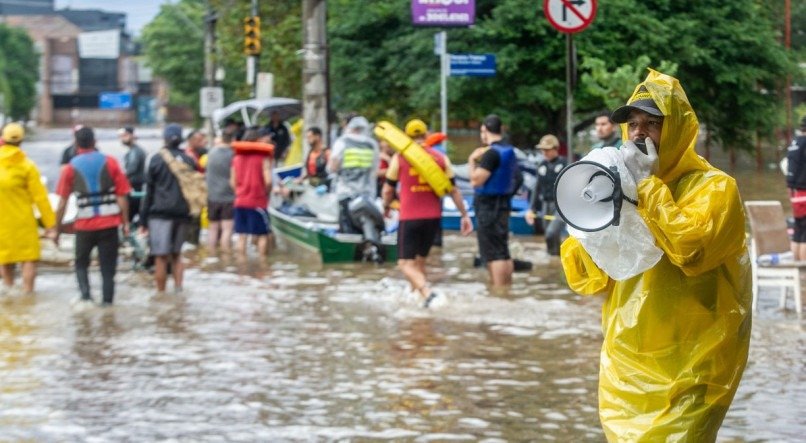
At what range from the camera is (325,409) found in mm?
8930

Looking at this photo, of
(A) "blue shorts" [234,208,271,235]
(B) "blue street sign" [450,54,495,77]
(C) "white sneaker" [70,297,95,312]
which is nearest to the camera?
(C) "white sneaker" [70,297,95,312]

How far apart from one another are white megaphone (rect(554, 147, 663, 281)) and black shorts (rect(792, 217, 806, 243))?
1077 centimetres

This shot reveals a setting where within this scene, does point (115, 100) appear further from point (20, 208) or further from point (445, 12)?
point (20, 208)

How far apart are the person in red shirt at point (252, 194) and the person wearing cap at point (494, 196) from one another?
4.83 metres

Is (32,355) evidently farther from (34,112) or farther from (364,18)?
(34,112)

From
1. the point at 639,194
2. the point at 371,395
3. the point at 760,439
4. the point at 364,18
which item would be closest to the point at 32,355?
the point at 371,395

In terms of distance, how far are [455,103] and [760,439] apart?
842 inches

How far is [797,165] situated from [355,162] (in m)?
4.95

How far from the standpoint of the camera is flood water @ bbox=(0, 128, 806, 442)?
333 inches

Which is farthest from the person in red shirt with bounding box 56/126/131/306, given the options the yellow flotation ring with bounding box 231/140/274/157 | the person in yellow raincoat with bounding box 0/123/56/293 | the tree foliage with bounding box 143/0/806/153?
the tree foliage with bounding box 143/0/806/153

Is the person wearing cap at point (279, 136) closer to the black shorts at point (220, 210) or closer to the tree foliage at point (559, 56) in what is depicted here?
the tree foliage at point (559, 56)

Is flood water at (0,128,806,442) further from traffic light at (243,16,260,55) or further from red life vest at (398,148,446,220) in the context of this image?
traffic light at (243,16,260,55)

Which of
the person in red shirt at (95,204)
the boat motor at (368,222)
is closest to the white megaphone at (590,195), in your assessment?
the person in red shirt at (95,204)

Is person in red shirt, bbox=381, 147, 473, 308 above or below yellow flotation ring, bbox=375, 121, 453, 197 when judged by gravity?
below
